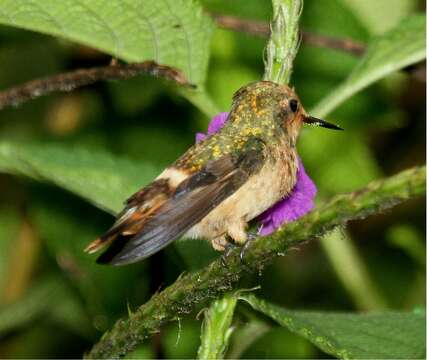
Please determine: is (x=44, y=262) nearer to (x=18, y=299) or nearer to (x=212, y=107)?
(x=18, y=299)

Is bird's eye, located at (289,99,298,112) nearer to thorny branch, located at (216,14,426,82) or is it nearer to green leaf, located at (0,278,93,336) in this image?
thorny branch, located at (216,14,426,82)

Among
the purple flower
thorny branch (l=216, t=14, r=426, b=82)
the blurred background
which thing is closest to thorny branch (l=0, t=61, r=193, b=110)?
the purple flower

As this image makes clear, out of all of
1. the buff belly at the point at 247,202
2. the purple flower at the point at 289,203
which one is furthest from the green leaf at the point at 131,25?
the buff belly at the point at 247,202

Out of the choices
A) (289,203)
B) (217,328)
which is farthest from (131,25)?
→ (217,328)

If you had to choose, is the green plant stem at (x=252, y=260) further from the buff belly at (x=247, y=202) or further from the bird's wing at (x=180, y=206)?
the buff belly at (x=247, y=202)

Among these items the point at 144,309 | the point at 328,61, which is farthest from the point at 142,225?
the point at 328,61

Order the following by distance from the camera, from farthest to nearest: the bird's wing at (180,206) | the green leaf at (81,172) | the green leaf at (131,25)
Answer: the green leaf at (81,172) → the green leaf at (131,25) → the bird's wing at (180,206)
